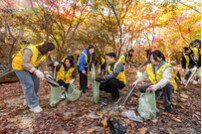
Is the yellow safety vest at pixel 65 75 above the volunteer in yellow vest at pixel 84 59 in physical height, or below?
below

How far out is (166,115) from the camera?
204cm

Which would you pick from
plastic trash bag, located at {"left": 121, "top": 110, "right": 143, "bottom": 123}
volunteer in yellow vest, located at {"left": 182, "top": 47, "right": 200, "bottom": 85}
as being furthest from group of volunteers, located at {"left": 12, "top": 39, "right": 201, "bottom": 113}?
volunteer in yellow vest, located at {"left": 182, "top": 47, "right": 200, "bottom": 85}

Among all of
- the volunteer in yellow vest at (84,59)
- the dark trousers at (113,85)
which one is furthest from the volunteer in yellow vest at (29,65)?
the dark trousers at (113,85)

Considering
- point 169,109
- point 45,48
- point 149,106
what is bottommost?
point 169,109

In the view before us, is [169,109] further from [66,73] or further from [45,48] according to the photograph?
[45,48]

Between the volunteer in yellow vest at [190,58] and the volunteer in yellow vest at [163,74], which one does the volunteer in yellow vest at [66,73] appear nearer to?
the volunteer in yellow vest at [163,74]

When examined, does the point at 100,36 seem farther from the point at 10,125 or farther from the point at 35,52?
the point at 10,125

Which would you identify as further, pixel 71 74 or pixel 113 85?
pixel 71 74

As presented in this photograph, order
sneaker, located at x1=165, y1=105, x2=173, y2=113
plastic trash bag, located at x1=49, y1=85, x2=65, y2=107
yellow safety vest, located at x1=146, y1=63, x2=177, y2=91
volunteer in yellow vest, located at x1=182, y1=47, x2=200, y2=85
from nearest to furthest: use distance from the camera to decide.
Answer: yellow safety vest, located at x1=146, y1=63, x2=177, y2=91, sneaker, located at x1=165, y1=105, x2=173, y2=113, plastic trash bag, located at x1=49, y1=85, x2=65, y2=107, volunteer in yellow vest, located at x1=182, y1=47, x2=200, y2=85

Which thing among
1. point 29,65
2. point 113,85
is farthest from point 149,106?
point 29,65

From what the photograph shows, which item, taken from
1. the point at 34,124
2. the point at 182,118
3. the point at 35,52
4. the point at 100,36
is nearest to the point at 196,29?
the point at 100,36

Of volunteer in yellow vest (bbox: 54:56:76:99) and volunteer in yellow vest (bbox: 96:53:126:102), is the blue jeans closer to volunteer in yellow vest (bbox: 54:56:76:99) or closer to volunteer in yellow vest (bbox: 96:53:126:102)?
volunteer in yellow vest (bbox: 54:56:76:99)

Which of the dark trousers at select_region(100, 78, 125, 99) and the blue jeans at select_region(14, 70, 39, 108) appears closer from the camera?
the blue jeans at select_region(14, 70, 39, 108)

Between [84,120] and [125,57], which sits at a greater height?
[125,57]
